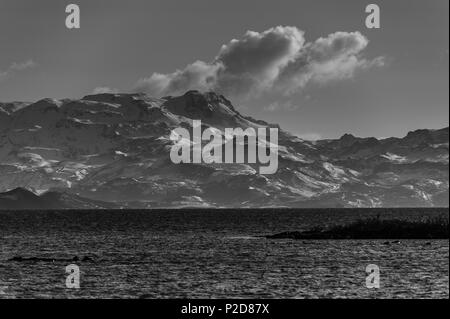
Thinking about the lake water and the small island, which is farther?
the small island

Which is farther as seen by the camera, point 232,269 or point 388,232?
point 388,232

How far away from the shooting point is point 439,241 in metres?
154

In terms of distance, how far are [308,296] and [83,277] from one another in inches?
1182

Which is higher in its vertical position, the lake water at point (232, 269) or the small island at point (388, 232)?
the small island at point (388, 232)

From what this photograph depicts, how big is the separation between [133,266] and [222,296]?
32510mm

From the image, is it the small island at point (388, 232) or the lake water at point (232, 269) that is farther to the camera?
the small island at point (388, 232)

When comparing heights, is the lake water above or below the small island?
below

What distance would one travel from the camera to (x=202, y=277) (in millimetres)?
94188

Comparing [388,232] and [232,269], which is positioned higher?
[388,232]
